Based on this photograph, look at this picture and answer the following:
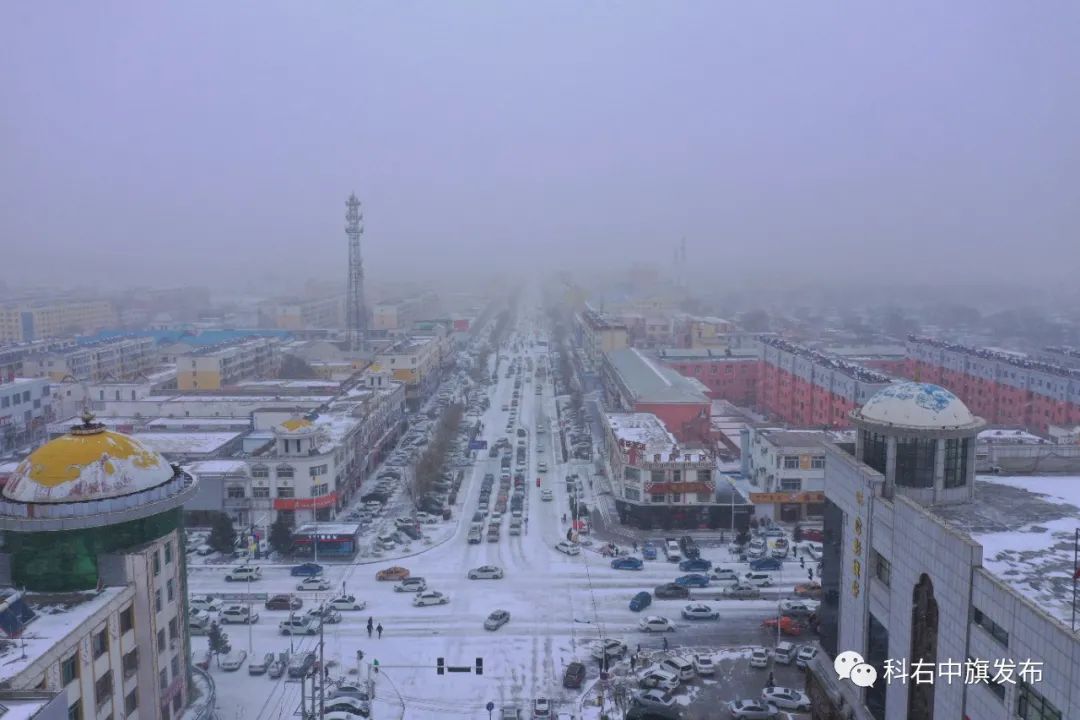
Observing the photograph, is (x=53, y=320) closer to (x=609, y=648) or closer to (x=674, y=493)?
(x=674, y=493)

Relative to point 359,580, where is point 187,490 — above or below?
above

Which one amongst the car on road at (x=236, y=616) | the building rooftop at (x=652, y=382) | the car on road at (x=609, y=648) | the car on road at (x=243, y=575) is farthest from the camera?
the building rooftop at (x=652, y=382)

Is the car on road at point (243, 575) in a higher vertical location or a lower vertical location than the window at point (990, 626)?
lower

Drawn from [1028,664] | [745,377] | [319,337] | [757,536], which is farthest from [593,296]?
[1028,664]

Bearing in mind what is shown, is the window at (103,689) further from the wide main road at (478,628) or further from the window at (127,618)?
the wide main road at (478,628)

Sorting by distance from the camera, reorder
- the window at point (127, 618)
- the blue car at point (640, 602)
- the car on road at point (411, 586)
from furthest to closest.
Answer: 1. the car on road at point (411, 586)
2. the blue car at point (640, 602)
3. the window at point (127, 618)

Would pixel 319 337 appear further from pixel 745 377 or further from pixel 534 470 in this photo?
pixel 534 470

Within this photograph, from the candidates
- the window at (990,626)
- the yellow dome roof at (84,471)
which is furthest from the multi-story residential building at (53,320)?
Answer: the window at (990,626)

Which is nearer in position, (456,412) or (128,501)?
(128,501)
